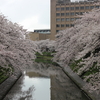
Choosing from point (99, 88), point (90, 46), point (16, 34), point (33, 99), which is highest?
point (16, 34)

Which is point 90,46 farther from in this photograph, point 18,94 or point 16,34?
point 16,34

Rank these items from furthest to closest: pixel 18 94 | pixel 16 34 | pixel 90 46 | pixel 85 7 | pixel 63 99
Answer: pixel 85 7 < pixel 16 34 < pixel 18 94 < pixel 63 99 < pixel 90 46

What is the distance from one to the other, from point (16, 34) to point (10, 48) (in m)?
3.90

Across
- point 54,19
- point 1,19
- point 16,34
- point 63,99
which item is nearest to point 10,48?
point 1,19

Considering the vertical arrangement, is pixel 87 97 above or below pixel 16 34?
below

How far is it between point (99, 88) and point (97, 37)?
258 centimetres

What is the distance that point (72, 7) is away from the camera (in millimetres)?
90125

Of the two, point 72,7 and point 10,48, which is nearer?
point 10,48

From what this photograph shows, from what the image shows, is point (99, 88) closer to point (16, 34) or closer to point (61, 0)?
point (16, 34)

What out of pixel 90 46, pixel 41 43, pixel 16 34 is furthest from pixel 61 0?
pixel 90 46

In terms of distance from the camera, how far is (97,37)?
976 cm

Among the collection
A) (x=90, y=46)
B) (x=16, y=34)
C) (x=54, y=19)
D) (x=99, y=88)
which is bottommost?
(x=99, y=88)

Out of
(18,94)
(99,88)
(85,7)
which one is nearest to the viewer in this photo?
(99,88)

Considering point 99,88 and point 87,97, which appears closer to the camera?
point 99,88
